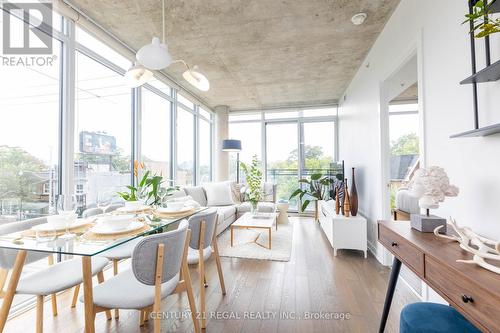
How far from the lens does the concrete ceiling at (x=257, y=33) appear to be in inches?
89.0

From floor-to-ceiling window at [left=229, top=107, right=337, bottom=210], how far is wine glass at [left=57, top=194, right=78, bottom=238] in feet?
15.1

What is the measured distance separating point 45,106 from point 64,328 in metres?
1.99

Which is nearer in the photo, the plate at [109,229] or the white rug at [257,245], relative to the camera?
the plate at [109,229]

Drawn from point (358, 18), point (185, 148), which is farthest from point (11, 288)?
point (185, 148)

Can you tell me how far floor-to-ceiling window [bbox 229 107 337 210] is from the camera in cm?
563

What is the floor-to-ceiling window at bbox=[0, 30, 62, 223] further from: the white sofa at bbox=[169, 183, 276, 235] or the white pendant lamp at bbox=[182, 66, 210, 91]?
the white sofa at bbox=[169, 183, 276, 235]

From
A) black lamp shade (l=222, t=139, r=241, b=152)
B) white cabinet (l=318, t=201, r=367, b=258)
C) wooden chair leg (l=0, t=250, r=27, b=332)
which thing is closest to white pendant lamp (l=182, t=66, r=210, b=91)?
wooden chair leg (l=0, t=250, r=27, b=332)

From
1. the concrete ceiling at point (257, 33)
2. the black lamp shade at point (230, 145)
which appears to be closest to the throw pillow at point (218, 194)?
the black lamp shade at point (230, 145)

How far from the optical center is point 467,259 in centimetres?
87

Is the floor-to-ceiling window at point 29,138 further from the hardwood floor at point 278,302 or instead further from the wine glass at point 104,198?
the hardwood floor at point 278,302

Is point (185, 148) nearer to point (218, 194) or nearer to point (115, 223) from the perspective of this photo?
point (218, 194)

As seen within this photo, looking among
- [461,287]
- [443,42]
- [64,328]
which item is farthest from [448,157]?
[64,328]

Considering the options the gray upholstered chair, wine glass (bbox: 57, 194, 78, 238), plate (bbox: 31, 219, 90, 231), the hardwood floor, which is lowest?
the hardwood floor

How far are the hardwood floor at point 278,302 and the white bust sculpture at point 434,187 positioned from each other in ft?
3.47
